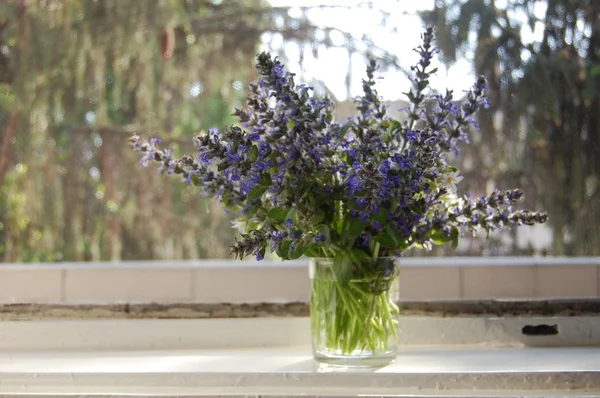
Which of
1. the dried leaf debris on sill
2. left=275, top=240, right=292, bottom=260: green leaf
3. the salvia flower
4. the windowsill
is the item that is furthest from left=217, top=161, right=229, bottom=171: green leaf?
the dried leaf debris on sill

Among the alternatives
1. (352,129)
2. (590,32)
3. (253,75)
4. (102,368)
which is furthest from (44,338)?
(590,32)

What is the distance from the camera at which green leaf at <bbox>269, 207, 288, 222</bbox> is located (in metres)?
0.79

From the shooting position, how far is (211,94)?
157 cm

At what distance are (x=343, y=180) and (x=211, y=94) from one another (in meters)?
0.83

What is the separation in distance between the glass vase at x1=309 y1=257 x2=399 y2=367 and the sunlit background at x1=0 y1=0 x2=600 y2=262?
0.51 m

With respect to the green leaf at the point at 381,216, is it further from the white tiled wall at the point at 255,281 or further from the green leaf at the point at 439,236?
the white tiled wall at the point at 255,281

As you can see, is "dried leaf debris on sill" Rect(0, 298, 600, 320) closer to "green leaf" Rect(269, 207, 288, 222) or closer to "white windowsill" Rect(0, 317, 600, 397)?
"white windowsill" Rect(0, 317, 600, 397)

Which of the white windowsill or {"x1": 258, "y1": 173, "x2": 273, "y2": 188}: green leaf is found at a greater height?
{"x1": 258, "y1": 173, "x2": 273, "y2": 188}: green leaf

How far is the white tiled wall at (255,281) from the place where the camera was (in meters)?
1.16

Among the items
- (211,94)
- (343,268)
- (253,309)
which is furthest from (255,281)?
(211,94)

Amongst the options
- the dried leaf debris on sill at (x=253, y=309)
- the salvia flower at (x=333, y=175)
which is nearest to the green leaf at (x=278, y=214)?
the salvia flower at (x=333, y=175)

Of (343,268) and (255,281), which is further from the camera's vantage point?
(255,281)

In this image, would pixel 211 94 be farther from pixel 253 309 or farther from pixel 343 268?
pixel 343 268

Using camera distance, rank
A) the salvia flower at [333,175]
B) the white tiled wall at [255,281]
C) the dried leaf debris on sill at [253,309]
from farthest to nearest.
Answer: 1. the white tiled wall at [255,281]
2. the dried leaf debris on sill at [253,309]
3. the salvia flower at [333,175]
